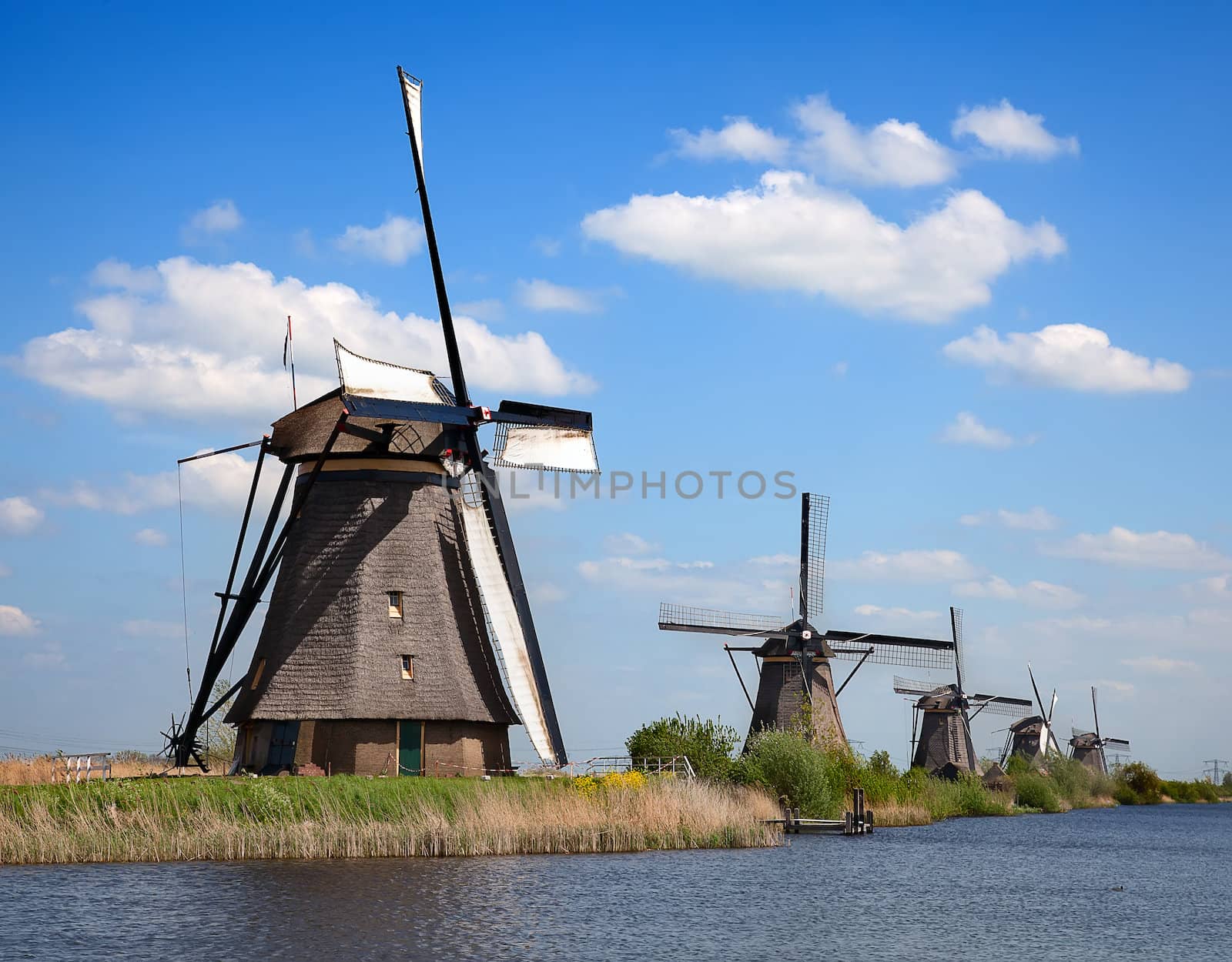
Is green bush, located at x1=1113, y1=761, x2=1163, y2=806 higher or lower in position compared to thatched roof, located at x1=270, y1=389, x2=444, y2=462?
lower

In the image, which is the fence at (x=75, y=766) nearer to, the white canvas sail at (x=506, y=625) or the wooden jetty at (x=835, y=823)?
the white canvas sail at (x=506, y=625)

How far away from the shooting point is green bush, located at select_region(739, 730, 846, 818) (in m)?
35.3

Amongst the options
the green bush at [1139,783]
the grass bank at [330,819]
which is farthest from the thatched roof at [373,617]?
the green bush at [1139,783]

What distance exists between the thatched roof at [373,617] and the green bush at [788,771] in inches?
348

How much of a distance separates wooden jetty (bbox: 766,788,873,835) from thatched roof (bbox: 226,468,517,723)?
9.46m

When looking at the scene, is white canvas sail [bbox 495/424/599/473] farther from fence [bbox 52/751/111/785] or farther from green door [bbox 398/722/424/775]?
fence [bbox 52/751/111/785]

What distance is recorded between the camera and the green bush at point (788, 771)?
35.3 metres

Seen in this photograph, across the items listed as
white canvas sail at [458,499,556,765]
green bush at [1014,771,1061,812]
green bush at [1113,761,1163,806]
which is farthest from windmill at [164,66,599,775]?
green bush at [1113,761,1163,806]

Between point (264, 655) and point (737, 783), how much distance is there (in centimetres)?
1312

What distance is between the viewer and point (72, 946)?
1504 cm

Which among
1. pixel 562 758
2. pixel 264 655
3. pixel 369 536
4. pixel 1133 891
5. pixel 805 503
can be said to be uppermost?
pixel 805 503

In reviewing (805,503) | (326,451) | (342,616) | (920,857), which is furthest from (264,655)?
(805,503)

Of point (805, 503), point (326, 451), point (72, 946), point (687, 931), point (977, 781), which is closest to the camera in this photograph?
point (72, 946)

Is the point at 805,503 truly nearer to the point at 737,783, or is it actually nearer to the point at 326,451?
the point at 737,783
